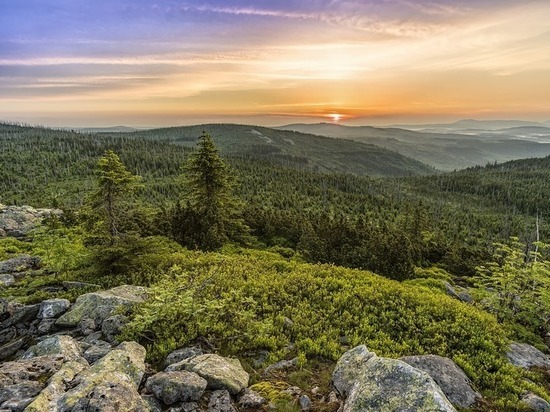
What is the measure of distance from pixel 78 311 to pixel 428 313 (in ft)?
41.0

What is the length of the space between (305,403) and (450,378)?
3933 mm

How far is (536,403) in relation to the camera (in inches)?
325

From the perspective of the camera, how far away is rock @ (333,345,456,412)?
5863 mm

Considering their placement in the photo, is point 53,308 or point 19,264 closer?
point 53,308

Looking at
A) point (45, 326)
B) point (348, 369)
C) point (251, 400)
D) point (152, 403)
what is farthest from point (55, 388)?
point (348, 369)

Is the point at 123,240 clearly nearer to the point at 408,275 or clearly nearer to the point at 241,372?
the point at 241,372

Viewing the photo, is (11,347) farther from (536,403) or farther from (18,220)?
(18,220)

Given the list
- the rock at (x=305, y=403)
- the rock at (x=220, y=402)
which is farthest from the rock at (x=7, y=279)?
the rock at (x=305, y=403)

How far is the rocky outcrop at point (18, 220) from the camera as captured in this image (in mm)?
30047

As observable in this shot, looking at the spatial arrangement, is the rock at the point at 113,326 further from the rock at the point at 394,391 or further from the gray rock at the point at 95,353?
the rock at the point at 394,391

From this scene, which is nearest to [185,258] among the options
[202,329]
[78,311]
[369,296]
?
[78,311]

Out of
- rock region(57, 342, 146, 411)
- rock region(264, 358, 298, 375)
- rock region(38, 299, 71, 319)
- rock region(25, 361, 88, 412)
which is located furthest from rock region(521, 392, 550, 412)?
rock region(38, 299, 71, 319)

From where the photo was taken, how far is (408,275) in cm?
2461

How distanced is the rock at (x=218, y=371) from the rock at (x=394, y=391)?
2584 millimetres
